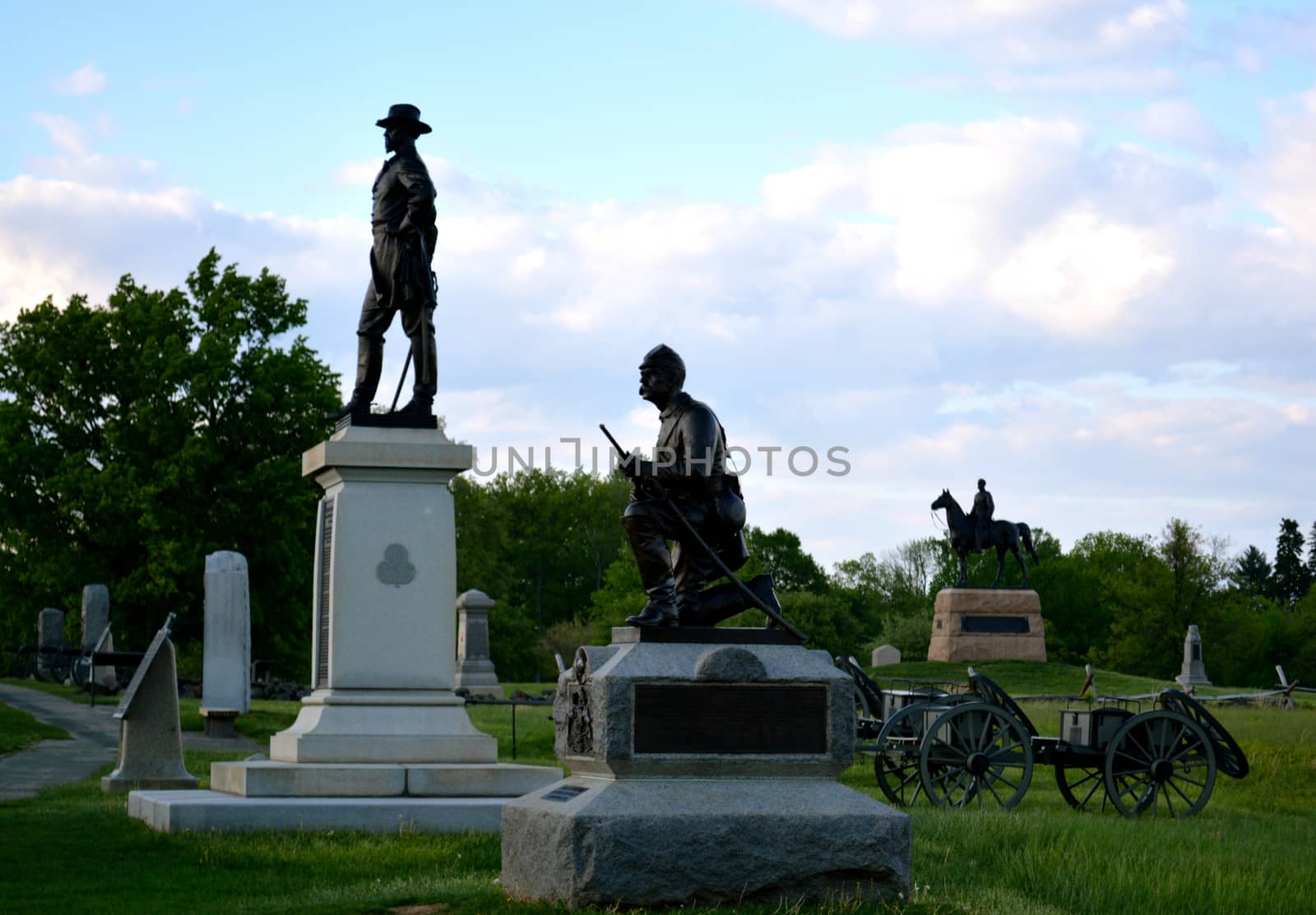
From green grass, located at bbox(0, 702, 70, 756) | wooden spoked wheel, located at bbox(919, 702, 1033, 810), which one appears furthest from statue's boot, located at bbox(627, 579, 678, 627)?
green grass, located at bbox(0, 702, 70, 756)

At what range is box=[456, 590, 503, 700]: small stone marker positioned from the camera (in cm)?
3528

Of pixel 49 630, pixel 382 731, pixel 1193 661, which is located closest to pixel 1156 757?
pixel 382 731

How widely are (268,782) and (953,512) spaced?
→ 33423mm

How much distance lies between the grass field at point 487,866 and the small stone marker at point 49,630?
2375cm

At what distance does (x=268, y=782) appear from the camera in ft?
40.5

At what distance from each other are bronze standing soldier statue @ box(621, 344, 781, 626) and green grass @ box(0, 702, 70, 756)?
44.1 feet

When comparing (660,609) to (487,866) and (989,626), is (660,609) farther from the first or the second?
(989,626)

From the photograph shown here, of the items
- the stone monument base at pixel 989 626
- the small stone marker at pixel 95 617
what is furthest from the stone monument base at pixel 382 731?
the stone monument base at pixel 989 626

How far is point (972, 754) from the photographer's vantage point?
47.1ft

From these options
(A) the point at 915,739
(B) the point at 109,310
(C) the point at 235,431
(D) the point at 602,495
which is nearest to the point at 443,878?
(A) the point at 915,739

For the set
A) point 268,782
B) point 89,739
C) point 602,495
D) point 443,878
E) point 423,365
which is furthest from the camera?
point 602,495

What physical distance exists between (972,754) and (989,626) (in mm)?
28055

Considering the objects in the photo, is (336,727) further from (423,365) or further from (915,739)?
(915,739)

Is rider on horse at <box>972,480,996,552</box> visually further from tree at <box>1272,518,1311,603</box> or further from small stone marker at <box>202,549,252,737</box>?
tree at <box>1272,518,1311,603</box>
